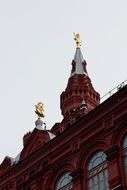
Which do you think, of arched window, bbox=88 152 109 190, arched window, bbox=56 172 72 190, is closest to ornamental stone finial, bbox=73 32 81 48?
arched window, bbox=56 172 72 190

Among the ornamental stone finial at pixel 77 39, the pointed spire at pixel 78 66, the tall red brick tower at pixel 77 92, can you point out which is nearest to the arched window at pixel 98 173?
the tall red brick tower at pixel 77 92

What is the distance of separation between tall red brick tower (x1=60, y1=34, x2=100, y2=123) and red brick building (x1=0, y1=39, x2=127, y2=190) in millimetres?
20325

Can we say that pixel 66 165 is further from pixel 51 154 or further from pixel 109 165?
pixel 109 165

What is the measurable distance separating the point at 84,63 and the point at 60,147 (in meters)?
29.8

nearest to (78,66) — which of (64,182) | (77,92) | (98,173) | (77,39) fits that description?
(77,92)

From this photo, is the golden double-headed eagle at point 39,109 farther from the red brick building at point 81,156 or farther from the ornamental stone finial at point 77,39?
the ornamental stone finial at point 77,39

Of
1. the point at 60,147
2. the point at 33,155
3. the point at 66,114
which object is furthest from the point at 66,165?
the point at 66,114

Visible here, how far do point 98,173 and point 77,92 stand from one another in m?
30.4

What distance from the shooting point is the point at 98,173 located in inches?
1326

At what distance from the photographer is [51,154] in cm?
3788

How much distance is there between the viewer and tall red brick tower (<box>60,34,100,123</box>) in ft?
205

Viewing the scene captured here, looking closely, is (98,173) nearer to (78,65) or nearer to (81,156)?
(81,156)

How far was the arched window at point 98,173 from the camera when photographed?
33.0 meters

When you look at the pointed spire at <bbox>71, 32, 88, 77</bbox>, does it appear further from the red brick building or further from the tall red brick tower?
the red brick building
